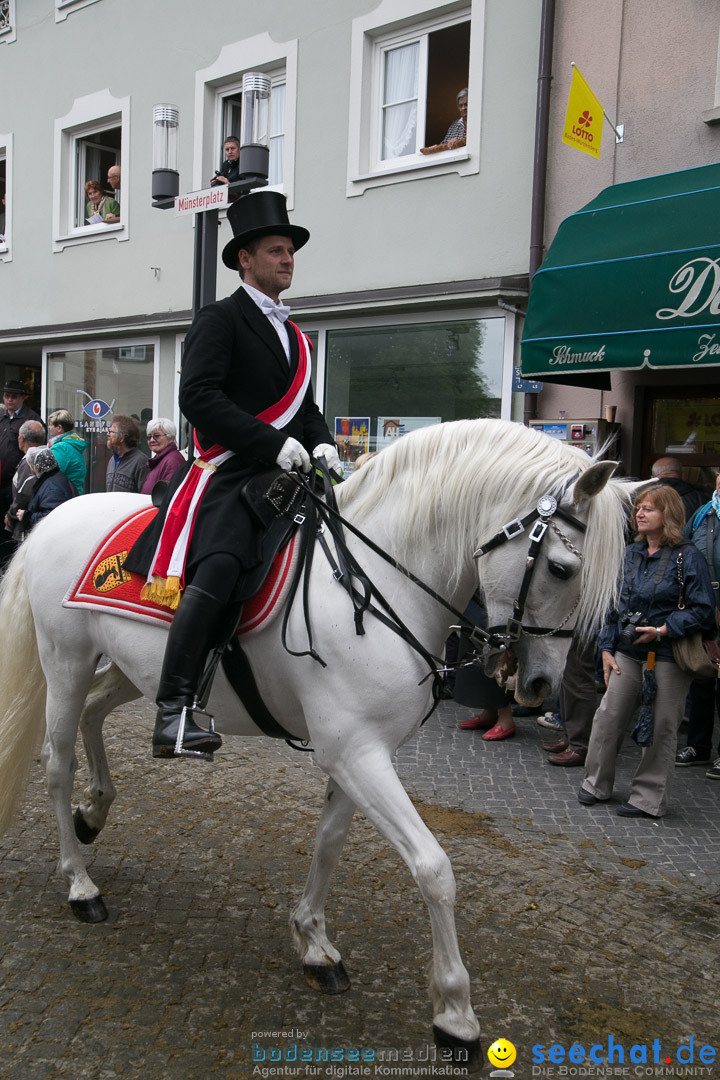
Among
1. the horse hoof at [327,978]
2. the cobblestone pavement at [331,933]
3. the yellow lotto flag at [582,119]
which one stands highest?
the yellow lotto flag at [582,119]

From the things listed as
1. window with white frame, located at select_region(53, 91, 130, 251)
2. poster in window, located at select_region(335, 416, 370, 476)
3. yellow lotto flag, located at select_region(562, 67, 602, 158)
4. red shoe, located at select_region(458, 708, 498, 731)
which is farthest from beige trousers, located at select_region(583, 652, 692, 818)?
window with white frame, located at select_region(53, 91, 130, 251)

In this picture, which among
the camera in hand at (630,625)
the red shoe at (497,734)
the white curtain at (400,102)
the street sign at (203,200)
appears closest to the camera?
the camera in hand at (630,625)

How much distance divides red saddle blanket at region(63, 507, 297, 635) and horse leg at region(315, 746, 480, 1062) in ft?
2.36

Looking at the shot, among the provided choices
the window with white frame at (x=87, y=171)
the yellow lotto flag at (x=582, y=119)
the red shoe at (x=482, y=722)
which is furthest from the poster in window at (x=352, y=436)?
the window with white frame at (x=87, y=171)

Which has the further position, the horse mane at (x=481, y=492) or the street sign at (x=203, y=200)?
the street sign at (x=203, y=200)

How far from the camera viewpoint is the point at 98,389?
13.8 meters

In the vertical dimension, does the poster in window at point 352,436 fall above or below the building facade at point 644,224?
below

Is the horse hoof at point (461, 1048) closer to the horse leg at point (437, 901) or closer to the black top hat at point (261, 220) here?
the horse leg at point (437, 901)

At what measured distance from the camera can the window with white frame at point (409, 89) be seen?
31.2 ft

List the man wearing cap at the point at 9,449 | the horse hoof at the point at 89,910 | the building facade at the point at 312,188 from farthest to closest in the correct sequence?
the man wearing cap at the point at 9,449 → the building facade at the point at 312,188 → the horse hoof at the point at 89,910

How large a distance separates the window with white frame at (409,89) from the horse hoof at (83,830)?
302 inches

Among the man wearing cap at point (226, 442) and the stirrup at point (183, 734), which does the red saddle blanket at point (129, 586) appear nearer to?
the man wearing cap at point (226, 442)

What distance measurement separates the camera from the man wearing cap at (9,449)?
34.7 ft

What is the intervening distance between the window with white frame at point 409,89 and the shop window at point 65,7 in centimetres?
559
